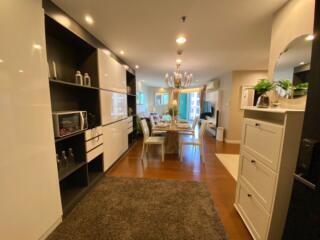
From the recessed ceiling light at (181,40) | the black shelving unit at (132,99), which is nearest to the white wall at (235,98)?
the recessed ceiling light at (181,40)

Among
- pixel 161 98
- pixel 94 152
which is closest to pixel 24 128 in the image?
pixel 94 152

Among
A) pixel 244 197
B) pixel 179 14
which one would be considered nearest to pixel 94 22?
pixel 179 14

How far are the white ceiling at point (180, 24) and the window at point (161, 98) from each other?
7815 millimetres

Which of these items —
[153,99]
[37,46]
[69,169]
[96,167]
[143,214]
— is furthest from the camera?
[153,99]

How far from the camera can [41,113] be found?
4.32ft

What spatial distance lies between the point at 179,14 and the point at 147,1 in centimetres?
45

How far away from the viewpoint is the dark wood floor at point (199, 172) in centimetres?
171

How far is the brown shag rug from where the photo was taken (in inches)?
58.1

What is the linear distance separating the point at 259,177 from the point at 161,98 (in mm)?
10043

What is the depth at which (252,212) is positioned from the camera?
1.51 meters

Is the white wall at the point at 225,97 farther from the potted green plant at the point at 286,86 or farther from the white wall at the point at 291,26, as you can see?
the potted green plant at the point at 286,86

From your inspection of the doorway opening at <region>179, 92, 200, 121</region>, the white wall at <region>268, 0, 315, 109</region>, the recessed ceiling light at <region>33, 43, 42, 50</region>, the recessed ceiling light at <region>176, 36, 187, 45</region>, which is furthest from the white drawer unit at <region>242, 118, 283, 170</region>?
the doorway opening at <region>179, 92, 200, 121</region>

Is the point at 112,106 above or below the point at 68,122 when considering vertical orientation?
above

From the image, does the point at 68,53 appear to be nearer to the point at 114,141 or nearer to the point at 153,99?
the point at 114,141
